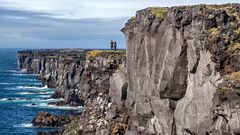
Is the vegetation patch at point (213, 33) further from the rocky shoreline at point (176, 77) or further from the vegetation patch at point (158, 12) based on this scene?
the vegetation patch at point (158, 12)

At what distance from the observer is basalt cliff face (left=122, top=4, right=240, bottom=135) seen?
157ft

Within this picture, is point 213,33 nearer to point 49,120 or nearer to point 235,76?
point 235,76

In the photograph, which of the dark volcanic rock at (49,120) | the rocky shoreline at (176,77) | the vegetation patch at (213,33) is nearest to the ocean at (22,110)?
the dark volcanic rock at (49,120)

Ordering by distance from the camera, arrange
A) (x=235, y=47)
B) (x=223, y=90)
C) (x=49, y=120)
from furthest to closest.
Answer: (x=49, y=120), (x=235, y=47), (x=223, y=90)

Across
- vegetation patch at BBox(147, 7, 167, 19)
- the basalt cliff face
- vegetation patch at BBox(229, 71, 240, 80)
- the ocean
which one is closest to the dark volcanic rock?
the ocean

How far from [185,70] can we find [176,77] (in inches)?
60.1

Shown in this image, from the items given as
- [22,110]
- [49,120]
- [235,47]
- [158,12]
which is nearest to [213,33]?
[235,47]

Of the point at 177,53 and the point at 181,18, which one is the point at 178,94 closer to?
the point at 177,53

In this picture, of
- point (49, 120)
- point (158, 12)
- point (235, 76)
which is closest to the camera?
point (235, 76)

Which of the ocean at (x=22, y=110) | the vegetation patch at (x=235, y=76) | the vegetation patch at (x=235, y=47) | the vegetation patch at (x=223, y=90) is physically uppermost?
the vegetation patch at (x=235, y=47)

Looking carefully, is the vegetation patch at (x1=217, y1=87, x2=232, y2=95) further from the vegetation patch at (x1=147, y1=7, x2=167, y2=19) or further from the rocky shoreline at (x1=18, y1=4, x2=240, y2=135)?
the vegetation patch at (x1=147, y1=7, x2=167, y2=19)

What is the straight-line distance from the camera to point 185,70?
57.5 m

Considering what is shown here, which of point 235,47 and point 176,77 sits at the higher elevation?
point 235,47

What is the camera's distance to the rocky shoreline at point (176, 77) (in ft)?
161
